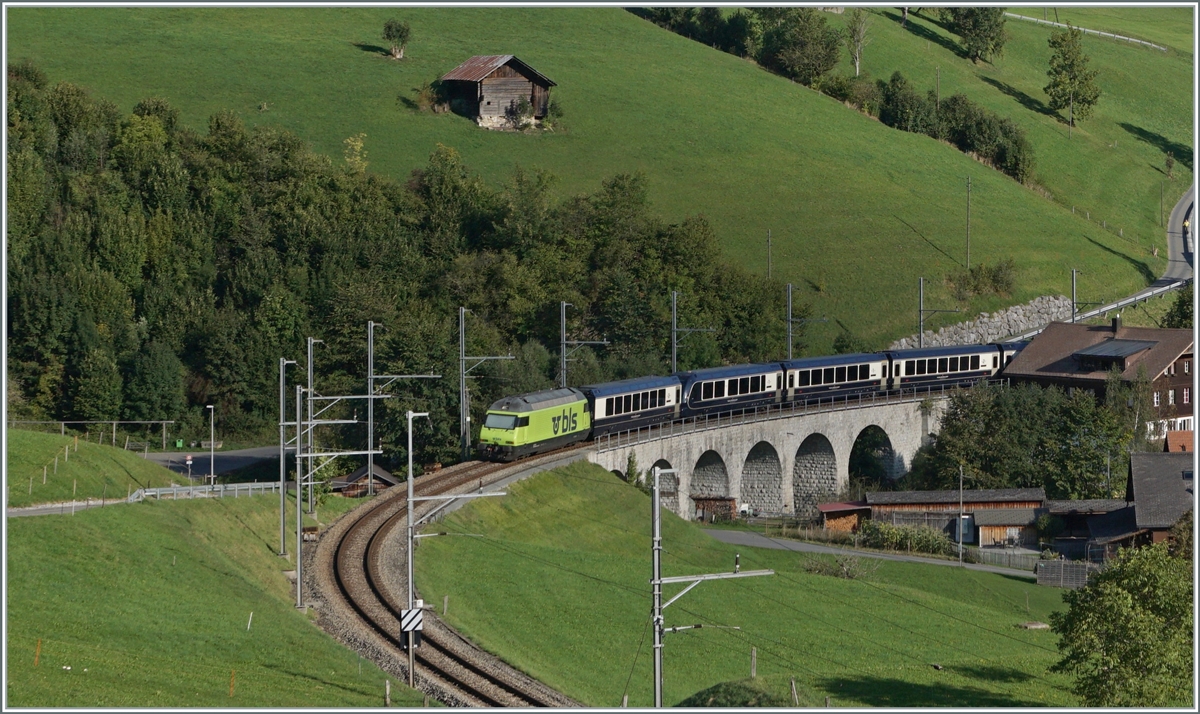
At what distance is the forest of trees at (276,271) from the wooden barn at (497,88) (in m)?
12.6

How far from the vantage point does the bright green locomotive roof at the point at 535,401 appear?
64688mm

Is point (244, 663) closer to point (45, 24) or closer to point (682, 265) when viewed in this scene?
point (682, 265)

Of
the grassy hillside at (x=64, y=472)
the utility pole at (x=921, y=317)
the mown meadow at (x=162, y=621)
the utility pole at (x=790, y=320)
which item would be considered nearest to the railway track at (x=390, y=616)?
the mown meadow at (x=162, y=621)

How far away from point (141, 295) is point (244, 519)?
49.5m

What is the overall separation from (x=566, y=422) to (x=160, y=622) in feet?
106

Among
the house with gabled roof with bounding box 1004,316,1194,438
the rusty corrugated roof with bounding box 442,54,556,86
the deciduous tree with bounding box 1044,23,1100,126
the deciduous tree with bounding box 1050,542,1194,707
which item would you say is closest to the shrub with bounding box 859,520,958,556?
the house with gabled roof with bounding box 1004,316,1194,438

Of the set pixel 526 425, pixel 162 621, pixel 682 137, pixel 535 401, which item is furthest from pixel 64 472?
pixel 682 137

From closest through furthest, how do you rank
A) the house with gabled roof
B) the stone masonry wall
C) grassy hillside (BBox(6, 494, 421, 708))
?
1. grassy hillside (BBox(6, 494, 421, 708))
2. the house with gabled roof
3. the stone masonry wall

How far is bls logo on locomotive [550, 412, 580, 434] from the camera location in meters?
66.6

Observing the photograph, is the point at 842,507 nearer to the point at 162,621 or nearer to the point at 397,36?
the point at 162,621

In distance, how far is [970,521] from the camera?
76.5m

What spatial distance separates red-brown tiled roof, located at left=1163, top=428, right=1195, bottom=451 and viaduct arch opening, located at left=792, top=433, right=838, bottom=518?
1939cm

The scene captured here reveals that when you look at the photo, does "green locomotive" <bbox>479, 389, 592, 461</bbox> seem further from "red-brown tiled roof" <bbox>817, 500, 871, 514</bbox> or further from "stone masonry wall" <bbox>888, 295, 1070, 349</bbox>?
"stone masonry wall" <bbox>888, 295, 1070, 349</bbox>

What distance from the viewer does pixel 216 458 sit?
8312 centimetres
